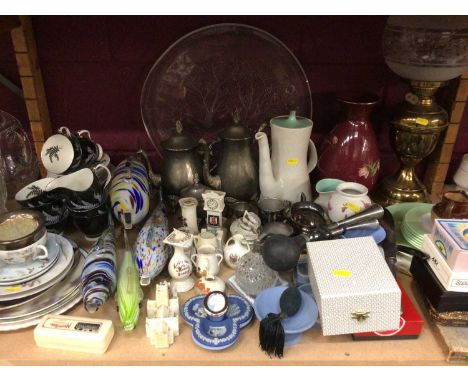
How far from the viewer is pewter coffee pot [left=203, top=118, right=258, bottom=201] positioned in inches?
39.0

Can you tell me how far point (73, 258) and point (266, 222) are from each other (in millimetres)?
411

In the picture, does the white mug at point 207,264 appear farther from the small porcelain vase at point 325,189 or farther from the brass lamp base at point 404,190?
the brass lamp base at point 404,190

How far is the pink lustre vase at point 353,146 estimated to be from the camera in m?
1.03

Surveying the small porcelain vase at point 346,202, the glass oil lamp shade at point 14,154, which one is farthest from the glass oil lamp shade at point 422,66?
the glass oil lamp shade at point 14,154

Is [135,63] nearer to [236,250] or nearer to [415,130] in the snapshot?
[236,250]

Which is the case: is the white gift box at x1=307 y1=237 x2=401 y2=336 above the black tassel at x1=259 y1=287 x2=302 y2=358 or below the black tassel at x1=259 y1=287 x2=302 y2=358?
above

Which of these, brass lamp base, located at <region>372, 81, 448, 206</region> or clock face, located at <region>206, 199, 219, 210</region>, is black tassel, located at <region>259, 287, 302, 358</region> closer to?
clock face, located at <region>206, 199, 219, 210</region>

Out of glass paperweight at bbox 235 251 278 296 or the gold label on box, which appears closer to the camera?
the gold label on box

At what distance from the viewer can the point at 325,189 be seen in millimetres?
1019

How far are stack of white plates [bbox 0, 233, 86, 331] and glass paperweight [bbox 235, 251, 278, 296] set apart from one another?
0.31m

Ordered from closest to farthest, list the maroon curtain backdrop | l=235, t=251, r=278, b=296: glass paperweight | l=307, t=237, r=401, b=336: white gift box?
1. l=307, t=237, r=401, b=336: white gift box
2. l=235, t=251, r=278, b=296: glass paperweight
3. the maroon curtain backdrop

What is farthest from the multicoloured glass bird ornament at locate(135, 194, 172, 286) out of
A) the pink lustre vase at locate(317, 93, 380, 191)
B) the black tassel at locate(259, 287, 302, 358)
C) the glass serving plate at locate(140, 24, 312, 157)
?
the pink lustre vase at locate(317, 93, 380, 191)
